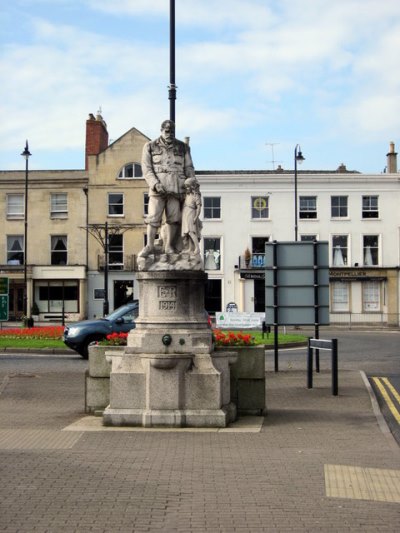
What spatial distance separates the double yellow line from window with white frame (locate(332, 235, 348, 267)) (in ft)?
109

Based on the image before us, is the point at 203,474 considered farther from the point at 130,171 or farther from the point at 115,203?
the point at 130,171

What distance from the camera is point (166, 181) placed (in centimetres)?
1270

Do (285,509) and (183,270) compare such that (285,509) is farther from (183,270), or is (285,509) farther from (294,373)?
(294,373)

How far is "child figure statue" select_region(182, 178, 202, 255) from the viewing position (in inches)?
495

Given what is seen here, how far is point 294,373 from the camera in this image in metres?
20.0

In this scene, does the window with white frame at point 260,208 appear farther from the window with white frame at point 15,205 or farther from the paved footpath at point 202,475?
the paved footpath at point 202,475

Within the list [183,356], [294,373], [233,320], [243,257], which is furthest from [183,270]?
[243,257]

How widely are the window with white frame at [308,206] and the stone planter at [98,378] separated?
40880mm

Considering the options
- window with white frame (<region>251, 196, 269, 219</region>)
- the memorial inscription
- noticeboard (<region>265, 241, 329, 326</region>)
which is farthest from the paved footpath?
window with white frame (<region>251, 196, 269, 219</region>)

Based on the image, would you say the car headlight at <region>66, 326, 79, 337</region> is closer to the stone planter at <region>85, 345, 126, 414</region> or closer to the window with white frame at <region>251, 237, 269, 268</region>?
the stone planter at <region>85, 345, 126, 414</region>

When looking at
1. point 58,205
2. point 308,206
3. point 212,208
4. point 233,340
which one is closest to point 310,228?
point 308,206

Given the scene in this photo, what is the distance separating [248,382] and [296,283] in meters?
7.26

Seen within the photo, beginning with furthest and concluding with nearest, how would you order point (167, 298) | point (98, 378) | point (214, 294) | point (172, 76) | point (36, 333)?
point (214, 294), point (36, 333), point (172, 76), point (98, 378), point (167, 298)

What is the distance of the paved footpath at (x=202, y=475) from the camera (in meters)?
6.74
